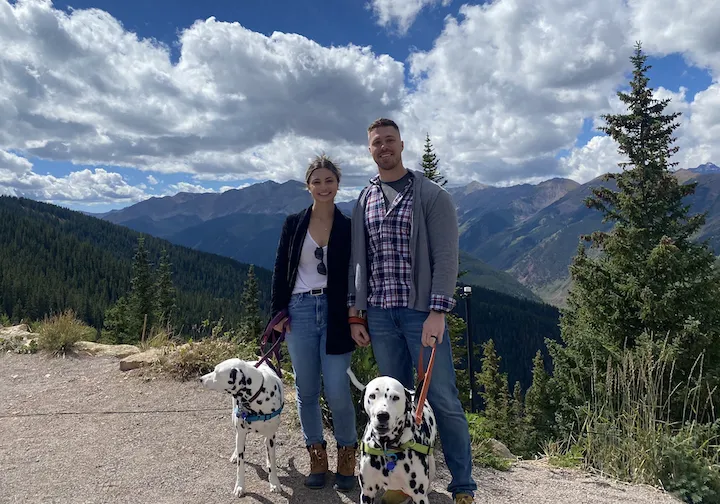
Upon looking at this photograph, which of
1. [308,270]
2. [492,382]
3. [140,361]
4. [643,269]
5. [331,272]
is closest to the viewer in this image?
[331,272]

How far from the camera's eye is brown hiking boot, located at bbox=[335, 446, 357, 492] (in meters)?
4.11

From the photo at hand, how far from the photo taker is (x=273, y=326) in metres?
4.09

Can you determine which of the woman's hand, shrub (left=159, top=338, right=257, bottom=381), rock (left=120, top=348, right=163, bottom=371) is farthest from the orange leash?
rock (left=120, top=348, right=163, bottom=371)

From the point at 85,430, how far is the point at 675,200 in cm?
1692

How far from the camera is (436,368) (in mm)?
3510

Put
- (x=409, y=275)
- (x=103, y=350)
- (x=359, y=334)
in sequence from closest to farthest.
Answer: (x=409, y=275) → (x=359, y=334) → (x=103, y=350)

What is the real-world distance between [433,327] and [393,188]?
3.78 ft

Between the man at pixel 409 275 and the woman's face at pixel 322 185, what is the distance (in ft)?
1.42

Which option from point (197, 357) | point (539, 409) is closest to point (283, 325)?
point (197, 357)

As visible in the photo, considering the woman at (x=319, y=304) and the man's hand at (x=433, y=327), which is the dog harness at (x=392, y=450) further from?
the woman at (x=319, y=304)

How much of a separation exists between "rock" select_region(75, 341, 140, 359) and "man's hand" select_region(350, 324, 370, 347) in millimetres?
7196

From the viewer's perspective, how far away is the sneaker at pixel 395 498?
138 inches

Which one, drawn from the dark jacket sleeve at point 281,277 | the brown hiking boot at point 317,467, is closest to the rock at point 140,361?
the brown hiking boot at point 317,467

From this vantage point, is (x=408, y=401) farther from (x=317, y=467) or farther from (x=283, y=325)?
(x=317, y=467)
